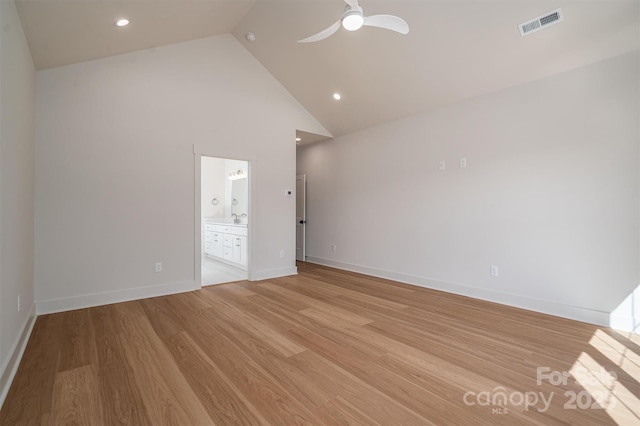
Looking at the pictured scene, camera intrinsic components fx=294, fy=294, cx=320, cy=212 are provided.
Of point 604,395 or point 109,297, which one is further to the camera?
point 109,297

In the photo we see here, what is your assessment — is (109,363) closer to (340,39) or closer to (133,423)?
(133,423)

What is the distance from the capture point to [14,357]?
2.21 meters

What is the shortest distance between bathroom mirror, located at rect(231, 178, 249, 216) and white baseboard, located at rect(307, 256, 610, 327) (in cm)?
357

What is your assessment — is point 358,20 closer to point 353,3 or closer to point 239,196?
point 353,3

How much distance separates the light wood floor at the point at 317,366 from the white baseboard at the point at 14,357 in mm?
51

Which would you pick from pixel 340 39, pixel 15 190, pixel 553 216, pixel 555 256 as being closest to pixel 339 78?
pixel 340 39

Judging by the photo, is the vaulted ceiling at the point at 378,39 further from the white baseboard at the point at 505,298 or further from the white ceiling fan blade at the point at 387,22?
the white baseboard at the point at 505,298

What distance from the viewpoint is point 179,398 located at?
186cm

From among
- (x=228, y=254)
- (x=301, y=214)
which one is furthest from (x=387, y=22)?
(x=228, y=254)

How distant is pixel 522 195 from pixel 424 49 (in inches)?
85.5

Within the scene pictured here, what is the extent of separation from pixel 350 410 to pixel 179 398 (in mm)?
1076

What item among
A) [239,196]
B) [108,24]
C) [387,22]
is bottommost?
[239,196]

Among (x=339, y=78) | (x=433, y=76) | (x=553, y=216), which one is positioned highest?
(x=339, y=78)

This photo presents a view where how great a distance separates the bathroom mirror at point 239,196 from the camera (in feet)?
24.7
